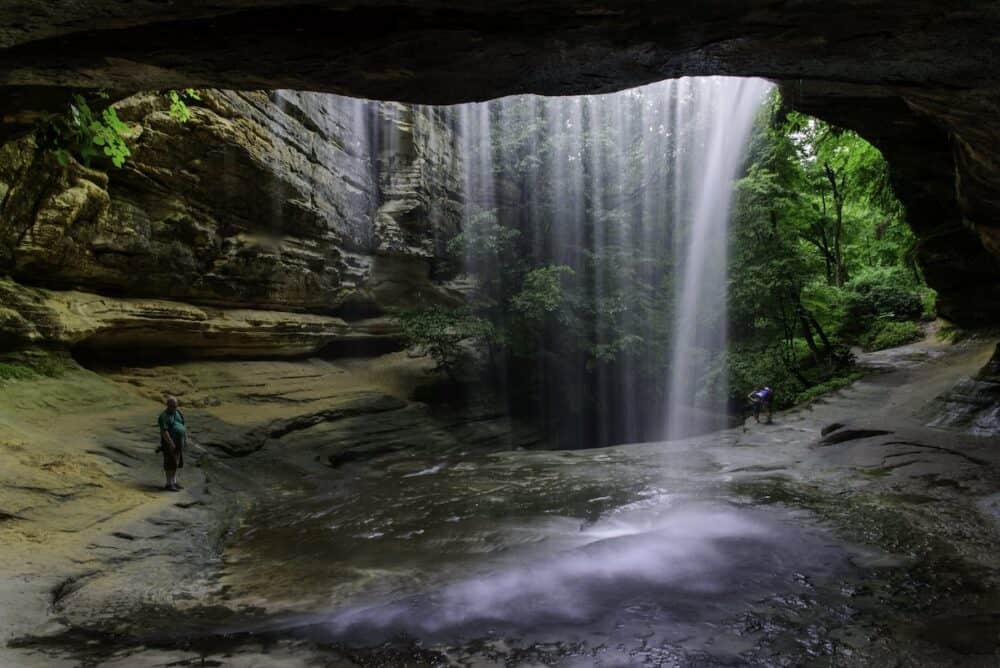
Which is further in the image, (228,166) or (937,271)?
(228,166)

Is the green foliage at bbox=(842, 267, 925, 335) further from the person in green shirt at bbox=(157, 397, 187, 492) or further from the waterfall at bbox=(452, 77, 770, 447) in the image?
the person in green shirt at bbox=(157, 397, 187, 492)

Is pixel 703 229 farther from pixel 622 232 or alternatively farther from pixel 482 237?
pixel 482 237

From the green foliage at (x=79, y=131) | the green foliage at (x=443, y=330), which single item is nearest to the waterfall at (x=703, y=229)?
the green foliage at (x=443, y=330)

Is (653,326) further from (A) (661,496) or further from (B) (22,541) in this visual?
(B) (22,541)

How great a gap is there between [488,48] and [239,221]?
15.7 meters

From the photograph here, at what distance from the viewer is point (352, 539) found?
825 cm

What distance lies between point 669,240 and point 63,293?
21.7 meters

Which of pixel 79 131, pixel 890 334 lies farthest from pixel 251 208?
pixel 890 334

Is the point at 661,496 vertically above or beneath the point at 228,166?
beneath

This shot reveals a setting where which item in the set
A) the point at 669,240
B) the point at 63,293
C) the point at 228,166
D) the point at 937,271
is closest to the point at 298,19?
the point at 63,293

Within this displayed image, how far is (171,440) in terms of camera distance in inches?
393

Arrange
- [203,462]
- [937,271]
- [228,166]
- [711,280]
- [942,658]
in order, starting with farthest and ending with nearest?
[711,280] < [228,166] < [937,271] < [203,462] < [942,658]

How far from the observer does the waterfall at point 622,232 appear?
73.5 feet

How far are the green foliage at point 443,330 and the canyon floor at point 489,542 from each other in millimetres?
5815
